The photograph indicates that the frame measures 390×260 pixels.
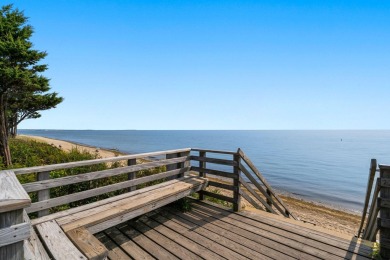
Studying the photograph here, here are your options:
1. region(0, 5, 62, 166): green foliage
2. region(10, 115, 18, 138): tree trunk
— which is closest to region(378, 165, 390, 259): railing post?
region(0, 5, 62, 166): green foliage

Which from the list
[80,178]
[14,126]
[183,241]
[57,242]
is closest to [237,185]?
[183,241]

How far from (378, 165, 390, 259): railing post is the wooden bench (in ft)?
12.4

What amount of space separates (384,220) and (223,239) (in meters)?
2.67

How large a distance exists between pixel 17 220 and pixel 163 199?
11.3 ft

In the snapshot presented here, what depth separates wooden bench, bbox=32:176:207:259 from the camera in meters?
2.64

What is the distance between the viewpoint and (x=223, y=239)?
4.38 metres

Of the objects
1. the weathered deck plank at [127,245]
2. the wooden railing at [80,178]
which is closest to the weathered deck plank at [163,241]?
the weathered deck plank at [127,245]

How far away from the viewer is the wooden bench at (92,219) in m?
2.64

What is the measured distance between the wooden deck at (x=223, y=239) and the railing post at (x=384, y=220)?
0.87 ft

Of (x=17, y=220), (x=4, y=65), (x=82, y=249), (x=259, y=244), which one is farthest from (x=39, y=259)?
(x=4, y=65)

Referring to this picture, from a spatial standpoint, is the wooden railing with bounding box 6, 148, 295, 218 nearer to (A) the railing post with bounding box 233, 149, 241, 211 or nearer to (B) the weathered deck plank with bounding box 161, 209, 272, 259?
(A) the railing post with bounding box 233, 149, 241, 211

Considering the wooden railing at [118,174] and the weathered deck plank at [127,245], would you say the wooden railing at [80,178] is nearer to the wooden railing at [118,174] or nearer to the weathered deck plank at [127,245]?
the wooden railing at [118,174]

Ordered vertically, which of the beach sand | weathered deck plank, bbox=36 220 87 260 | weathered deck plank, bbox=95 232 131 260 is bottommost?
the beach sand

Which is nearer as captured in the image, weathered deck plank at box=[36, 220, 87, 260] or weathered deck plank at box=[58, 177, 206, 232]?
weathered deck plank at box=[36, 220, 87, 260]
